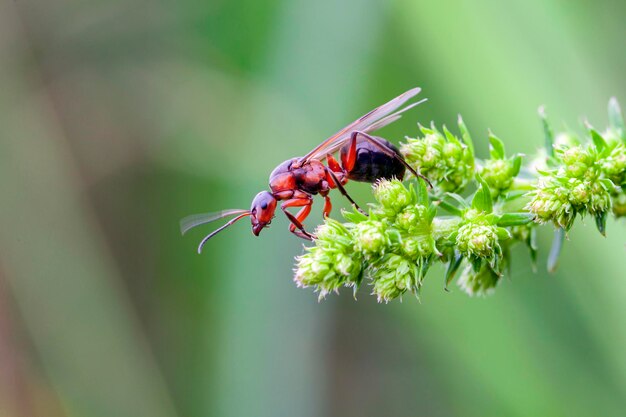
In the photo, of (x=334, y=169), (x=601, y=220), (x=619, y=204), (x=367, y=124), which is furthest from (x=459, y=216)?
(x=334, y=169)

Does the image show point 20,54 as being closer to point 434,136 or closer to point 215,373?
point 215,373

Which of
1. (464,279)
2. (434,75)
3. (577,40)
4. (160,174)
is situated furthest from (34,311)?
(577,40)

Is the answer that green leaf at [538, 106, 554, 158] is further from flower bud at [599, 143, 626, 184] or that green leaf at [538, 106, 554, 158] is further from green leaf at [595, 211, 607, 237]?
green leaf at [595, 211, 607, 237]

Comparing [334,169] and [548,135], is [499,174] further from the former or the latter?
[334,169]

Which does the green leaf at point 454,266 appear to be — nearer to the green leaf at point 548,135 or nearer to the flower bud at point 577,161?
the flower bud at point 577,161

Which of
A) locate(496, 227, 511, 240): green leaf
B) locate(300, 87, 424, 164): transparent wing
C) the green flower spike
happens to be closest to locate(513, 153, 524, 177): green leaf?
the green flower spike
